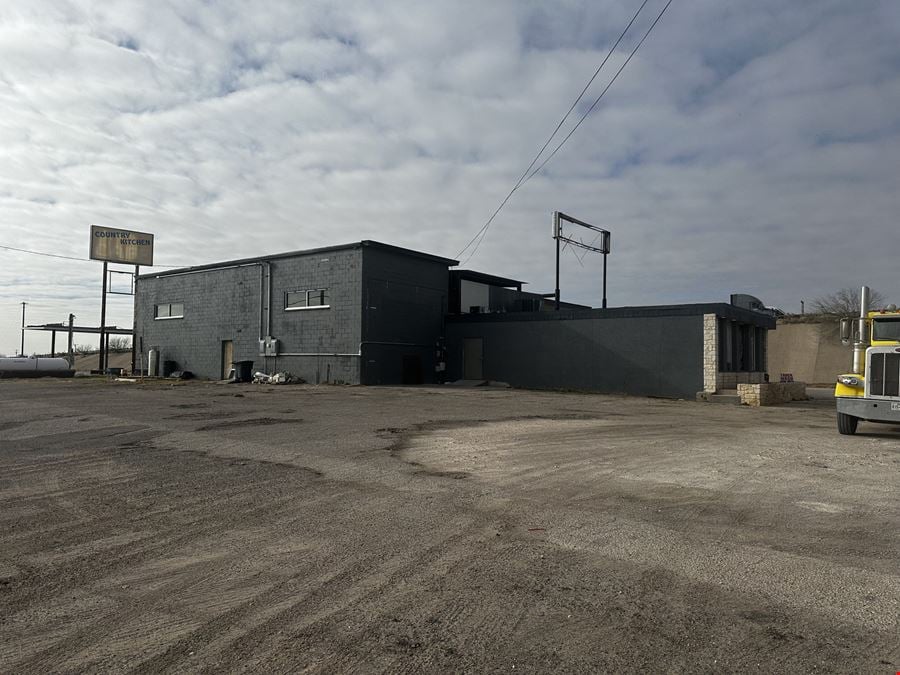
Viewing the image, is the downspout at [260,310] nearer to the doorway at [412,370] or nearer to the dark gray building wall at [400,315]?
A: the dark gray building wall at [400,315]

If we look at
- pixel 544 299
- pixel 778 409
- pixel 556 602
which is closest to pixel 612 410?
pixel 778 409

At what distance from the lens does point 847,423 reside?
12.2m

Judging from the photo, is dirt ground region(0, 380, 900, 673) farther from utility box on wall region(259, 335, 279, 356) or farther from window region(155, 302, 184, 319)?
window region(155, 302, 184, 319)

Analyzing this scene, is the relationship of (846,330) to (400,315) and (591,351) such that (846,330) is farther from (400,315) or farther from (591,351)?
(400,315)

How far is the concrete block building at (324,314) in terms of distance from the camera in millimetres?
28406

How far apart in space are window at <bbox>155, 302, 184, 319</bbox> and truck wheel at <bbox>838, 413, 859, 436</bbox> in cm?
3428

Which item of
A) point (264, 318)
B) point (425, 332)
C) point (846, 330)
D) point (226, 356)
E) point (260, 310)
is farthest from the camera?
point (226, 356)

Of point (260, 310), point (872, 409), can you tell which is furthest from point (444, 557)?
point (260, 310)

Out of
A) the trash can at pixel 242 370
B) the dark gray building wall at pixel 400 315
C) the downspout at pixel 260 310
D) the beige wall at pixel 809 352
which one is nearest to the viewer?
the dark gray building wall at pixel 400 315

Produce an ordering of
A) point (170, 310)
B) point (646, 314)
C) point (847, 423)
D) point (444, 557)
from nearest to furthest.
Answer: point (444, 557) → point (847, 423) → point (646, 314) → point (170, 310)

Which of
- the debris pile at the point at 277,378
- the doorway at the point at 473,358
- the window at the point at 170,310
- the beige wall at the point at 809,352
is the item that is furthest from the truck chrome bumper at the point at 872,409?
the window at the point at 170,310

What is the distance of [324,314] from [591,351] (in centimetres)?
1278

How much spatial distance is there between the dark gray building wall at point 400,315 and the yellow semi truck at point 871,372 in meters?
19.7

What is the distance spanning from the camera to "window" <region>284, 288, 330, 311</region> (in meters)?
29.7
